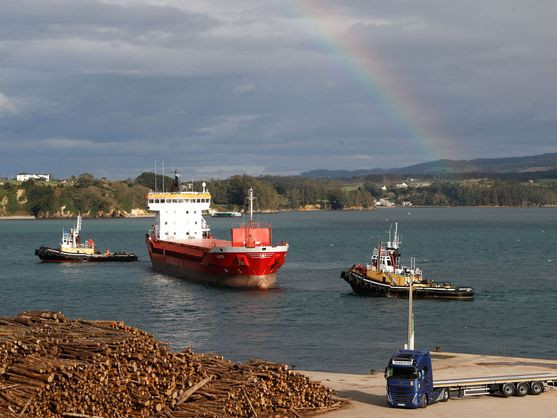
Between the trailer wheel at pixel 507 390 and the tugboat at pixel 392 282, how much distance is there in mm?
36602

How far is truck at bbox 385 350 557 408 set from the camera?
87.8ft

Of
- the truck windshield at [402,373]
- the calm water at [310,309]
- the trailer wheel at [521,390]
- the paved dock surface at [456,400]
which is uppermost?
the truck windshield at [402,373]

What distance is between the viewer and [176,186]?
105438mm

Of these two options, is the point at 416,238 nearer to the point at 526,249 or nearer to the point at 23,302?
the point at 526,249

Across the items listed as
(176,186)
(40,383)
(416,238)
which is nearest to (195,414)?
(40,383)

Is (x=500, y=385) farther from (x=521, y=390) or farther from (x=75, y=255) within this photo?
(x=75, y=255)

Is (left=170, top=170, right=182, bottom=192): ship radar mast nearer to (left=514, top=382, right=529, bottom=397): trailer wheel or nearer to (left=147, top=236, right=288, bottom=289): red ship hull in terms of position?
(left=147, top=236, right=288, bottom=289): red ship hull

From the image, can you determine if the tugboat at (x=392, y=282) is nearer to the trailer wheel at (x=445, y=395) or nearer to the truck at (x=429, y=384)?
the truck at (x=429, y=384)

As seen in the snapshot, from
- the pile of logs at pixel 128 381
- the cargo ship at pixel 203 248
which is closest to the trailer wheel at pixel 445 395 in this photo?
the pile of logs at pixel 128 381

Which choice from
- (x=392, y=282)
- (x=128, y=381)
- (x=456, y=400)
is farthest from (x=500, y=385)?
(x=392, y=282)

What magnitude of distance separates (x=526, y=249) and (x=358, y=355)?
97870 mm

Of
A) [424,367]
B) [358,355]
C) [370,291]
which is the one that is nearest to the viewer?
[424,367]

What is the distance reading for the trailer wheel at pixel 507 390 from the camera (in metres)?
28.7

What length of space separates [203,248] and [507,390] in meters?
53.1
